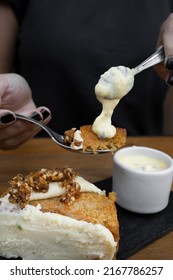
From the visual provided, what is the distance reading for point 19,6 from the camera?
5.40 feet

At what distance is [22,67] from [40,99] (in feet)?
0.46

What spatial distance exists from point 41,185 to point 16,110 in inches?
19.5

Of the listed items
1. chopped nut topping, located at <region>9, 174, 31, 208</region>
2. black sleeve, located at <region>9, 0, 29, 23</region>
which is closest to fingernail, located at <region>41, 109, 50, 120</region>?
chopped nut topping, located at <region>9, 174, 31, 208</region>

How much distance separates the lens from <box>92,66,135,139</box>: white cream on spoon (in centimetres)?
103

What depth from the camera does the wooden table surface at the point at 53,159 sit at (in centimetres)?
139

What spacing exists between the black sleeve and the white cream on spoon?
0.74m

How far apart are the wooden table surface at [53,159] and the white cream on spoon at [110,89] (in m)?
0.33

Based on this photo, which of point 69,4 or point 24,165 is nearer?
point 24,165

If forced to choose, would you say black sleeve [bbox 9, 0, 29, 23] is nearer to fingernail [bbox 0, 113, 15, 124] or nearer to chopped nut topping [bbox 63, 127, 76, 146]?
fingernail [bbox 0, 113, 15, 124]

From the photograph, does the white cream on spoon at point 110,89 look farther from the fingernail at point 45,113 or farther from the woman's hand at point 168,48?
the fingernail at point 45,113

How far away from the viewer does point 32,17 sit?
1.63 metres
